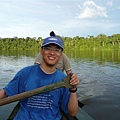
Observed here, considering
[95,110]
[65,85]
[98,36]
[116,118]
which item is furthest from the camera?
[98,36]

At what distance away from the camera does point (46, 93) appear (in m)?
2.74

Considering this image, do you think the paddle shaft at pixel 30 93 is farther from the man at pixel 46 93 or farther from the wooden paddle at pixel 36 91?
the man at pixel 46 93

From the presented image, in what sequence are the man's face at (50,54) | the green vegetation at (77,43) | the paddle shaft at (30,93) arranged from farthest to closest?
the green vegetation at (77,43), the man's face at (50,54), the paddle shaft at (30,93)

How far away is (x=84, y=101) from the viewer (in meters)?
8.15

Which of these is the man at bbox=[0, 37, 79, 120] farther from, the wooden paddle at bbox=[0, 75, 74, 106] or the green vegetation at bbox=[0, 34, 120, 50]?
the green vegetation at bbox=[0, 34, 120, 50]

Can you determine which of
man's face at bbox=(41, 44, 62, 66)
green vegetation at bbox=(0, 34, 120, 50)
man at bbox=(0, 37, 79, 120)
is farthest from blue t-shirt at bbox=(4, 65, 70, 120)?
green vegetation at bbox=(0, 34, 120, 50)

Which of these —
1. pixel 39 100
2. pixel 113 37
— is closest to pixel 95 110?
pixel 39 100

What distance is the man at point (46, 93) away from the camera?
8.84 feet

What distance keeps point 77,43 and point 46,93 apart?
95.0 meters

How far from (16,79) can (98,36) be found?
4071 inches

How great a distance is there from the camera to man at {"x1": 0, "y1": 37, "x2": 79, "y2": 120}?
2.70 metres

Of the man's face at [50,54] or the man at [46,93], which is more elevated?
the man's face at [50,54]

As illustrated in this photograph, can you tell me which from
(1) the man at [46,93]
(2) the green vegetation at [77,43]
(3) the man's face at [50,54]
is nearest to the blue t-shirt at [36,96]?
(1) the man at [46,93]

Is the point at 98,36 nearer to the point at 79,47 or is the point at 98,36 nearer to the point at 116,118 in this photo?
the point at 79,47
